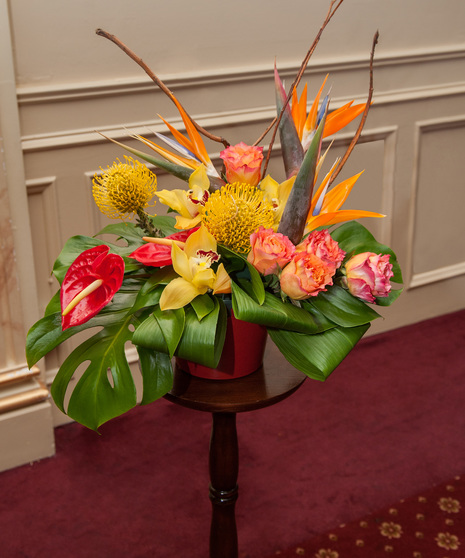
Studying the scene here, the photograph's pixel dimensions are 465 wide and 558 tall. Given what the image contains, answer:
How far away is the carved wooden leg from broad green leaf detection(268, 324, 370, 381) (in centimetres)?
24

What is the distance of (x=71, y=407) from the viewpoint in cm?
100

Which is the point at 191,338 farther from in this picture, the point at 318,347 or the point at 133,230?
the point at 133,230

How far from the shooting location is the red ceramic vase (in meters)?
1.10

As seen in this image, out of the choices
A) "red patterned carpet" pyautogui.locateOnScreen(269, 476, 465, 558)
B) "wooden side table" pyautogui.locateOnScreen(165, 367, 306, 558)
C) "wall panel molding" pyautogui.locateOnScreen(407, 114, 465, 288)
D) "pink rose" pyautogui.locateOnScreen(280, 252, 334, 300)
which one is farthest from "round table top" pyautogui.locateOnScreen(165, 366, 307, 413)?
"wall panel molding" pyautogui.locateOnScreen(407, 114, 465, 288)

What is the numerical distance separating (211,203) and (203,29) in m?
1.22

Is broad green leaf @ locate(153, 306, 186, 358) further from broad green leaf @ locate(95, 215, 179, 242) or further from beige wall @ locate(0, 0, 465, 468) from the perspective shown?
beige wall @ locate(0, 0, 465, 468)

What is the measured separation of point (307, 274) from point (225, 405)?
10.6 inches

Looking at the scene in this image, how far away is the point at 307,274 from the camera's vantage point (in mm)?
971

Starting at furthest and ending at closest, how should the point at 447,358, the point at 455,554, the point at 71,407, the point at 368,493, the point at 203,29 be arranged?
the point at 447,358 → the point at 203,29 → the point at 368,493 → the point at 455,554 → the point at 71,407

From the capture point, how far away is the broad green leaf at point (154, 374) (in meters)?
1.01

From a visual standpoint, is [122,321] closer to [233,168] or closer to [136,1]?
[233,168]

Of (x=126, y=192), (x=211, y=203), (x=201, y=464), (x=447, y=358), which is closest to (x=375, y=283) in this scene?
(x=211, y=203)

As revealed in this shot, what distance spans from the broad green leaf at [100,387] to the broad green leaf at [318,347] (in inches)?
9.4

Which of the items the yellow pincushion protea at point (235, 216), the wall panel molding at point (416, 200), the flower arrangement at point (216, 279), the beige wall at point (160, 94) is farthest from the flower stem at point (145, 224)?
the wall panel molding at point (416, 200)
